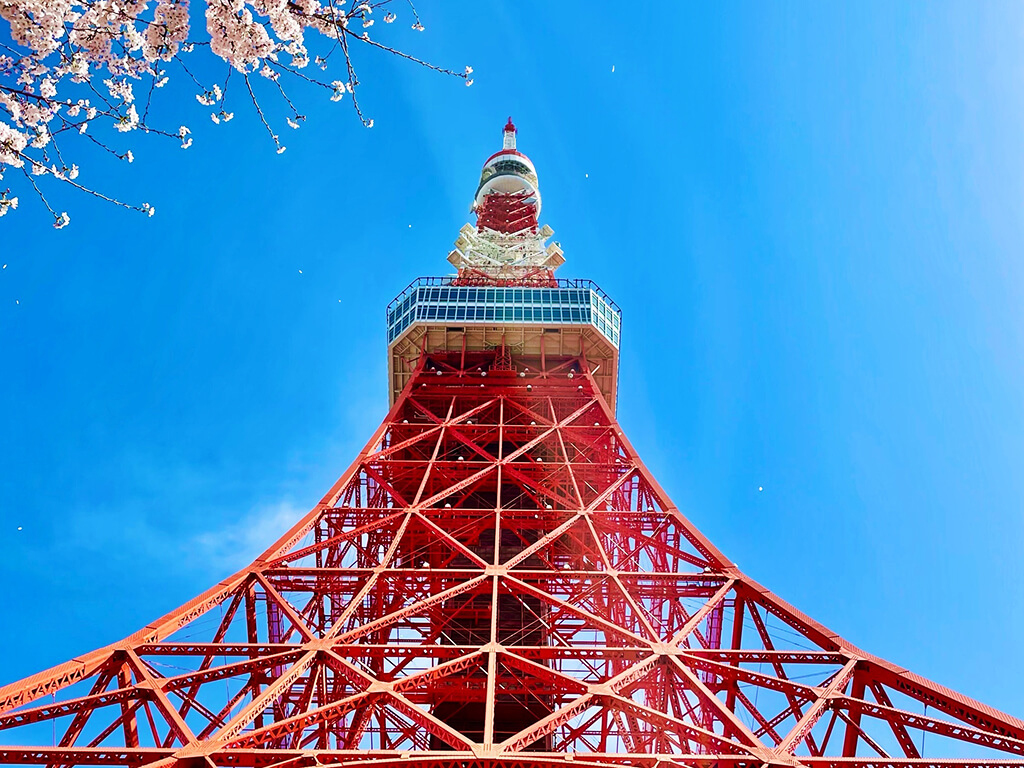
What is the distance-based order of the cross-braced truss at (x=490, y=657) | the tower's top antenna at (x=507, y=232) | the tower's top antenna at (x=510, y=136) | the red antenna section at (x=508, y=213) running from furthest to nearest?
the tower's top antenna at (x=510, y=136) < the red antenna section at (x=508, y=213) < the tower's top antenna at (x=507, y=232) < the cross-braced truss at (x=490, y=657)

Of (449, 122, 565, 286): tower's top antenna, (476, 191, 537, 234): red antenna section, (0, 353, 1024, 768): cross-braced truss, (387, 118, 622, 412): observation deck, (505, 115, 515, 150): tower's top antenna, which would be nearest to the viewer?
(0, 353, 1024, 768): cross-braced truss

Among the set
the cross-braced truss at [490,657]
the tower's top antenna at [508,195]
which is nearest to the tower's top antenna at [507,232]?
the tower's top antenna at [508,195]

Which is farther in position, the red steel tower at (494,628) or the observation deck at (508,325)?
the observation deck at (508,325)

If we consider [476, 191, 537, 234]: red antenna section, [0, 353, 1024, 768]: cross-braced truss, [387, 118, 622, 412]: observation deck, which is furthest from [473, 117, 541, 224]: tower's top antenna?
[0, 353, 1024, 768]: cross-braced truss

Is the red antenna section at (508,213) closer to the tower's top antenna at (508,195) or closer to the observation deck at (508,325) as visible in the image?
the tower's top antenna at (508,195)

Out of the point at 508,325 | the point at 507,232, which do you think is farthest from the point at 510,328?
the point at 507,232

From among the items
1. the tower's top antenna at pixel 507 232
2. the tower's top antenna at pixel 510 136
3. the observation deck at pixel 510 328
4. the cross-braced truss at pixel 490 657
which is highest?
the tower's top antenna at pixel 510 136

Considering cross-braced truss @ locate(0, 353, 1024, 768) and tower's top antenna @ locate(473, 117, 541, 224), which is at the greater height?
tower's top antenna @ locate(473, 117, 541, 224)

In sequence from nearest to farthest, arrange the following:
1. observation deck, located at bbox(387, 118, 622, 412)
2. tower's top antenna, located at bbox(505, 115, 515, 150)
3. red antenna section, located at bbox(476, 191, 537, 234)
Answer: observation deck, located at bbox(387, 118, 622, 412), red antenna section, located at bbox(476, 191, 537, 234), tower's top antenna, located at bbox(505, 115, 515, 150)

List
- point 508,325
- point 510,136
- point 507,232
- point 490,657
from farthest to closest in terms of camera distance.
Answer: point 510,136 < point 507,232 < point 508,325 < point 490,657

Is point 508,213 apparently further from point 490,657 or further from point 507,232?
point 490,657

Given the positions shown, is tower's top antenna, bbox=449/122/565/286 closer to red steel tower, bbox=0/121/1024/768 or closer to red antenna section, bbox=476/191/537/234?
red antenna section, bbox=476/191/537/234

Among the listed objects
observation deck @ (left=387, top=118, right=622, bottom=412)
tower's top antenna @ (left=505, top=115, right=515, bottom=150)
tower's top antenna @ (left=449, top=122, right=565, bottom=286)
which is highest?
tower's top antenna @ (left=505, top=115, right=515, bottom=150)

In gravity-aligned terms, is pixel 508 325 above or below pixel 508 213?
below
